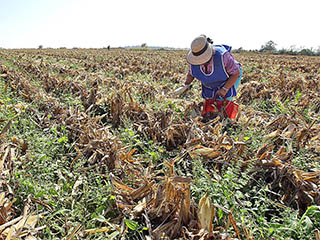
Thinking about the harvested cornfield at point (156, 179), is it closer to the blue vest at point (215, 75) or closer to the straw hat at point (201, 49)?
the blue vest at point (215, 75)

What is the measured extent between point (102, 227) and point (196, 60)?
216cm

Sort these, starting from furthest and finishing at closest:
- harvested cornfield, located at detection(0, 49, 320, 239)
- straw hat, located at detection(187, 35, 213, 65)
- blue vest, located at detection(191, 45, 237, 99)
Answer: blue vest, located at detection(191, 45, 237, 99) < straw hat, located at detection(187, 35, 213, 65) < harvested cornfield, located at detection(0, 49, 320, 239)

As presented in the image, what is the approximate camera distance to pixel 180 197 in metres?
1.58

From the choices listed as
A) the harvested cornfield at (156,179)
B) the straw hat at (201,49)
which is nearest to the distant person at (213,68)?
the straw hat at (201,49)

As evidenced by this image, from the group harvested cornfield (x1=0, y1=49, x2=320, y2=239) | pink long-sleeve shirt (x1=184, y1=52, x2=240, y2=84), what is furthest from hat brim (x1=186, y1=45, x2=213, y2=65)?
harvested cornfield (x1=0, y1=49, x2=320, y2=239)

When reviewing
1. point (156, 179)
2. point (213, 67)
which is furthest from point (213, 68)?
point (156, 179)

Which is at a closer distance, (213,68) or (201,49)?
(201,49)

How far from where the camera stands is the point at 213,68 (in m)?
3.01

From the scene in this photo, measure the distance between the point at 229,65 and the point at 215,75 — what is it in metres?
0.22

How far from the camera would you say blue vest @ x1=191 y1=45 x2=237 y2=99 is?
295 centimetres

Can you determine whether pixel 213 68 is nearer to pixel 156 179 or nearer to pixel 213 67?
pixel 213 67

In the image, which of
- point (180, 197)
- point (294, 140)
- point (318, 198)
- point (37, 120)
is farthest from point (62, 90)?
point (318, 198)

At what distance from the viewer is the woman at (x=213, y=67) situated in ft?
9.04

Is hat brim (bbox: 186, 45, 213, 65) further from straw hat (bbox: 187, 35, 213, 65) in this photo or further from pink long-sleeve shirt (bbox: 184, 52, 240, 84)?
pink long-sleeve shirt (bbox: 184, 52, 240, 84)
